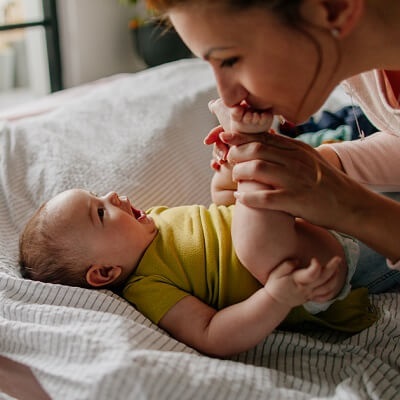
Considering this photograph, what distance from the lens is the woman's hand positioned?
91 cm

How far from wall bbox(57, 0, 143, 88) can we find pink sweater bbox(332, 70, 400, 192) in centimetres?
176

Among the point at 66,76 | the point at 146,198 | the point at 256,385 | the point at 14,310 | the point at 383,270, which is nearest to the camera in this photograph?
the point at 256,385

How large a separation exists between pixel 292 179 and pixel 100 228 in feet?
1.18

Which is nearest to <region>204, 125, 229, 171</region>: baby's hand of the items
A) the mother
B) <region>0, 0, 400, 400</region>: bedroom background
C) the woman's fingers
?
the woman's fingers

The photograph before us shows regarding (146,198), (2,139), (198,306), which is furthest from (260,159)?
(2,139)

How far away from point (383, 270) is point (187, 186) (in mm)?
515

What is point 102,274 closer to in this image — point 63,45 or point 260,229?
point 260,229

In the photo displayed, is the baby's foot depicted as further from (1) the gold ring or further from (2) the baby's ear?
(2) the baby's ear

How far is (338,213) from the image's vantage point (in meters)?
0.95

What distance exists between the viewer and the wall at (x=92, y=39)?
2.67 metres

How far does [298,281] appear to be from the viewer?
0.86m

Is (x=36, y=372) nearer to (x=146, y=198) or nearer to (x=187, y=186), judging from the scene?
(x=146, y=198)

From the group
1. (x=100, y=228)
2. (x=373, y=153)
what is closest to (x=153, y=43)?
(x=373, y=153)

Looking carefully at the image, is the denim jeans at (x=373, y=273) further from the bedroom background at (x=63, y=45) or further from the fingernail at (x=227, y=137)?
the bedroom background at (x=63, y=45)
